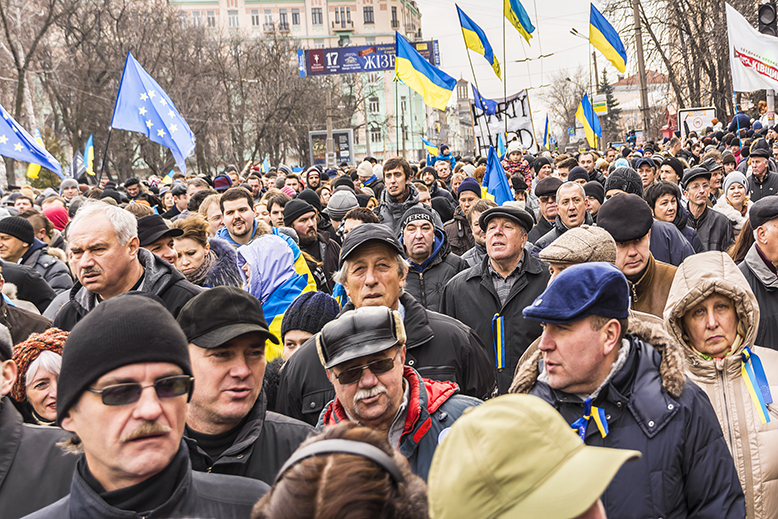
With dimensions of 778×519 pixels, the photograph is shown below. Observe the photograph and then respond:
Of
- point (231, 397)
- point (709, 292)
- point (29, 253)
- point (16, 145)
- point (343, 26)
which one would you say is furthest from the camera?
point (343, 26)

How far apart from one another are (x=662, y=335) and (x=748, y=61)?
11424 mm

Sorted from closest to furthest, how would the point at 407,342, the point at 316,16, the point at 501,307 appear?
the point at 407,342
the point at 501,307
the point at 316,16

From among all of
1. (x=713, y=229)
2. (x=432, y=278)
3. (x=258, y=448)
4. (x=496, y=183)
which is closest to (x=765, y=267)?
(x=432, y=278)

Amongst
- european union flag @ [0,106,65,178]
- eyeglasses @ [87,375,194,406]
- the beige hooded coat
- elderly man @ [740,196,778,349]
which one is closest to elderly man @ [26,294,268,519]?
eyeglasses @ [87,375,194,406]

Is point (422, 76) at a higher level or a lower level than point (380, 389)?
higher

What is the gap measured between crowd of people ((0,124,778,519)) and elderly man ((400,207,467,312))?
0.59 metres

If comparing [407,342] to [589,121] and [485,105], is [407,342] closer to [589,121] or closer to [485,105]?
[485,105]

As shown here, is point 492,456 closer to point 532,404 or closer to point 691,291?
point 532,404

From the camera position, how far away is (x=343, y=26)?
91875 mm

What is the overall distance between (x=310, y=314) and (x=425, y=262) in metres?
1.90

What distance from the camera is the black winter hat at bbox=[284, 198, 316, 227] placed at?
7574 millimetres

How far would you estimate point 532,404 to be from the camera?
162 centimetres

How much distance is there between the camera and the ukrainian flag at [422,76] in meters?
14.2

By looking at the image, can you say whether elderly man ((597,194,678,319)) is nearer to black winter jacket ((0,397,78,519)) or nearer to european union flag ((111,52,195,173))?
black winter jacket ((0,397,78,519))
